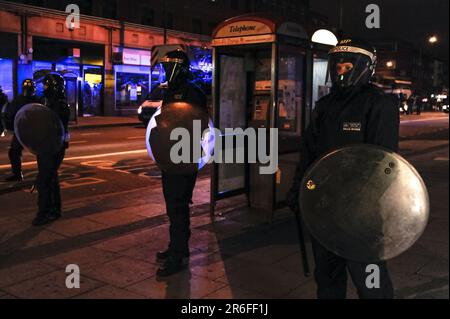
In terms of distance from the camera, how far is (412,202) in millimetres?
3016

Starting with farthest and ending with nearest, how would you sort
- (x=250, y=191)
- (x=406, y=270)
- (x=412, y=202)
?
(x=250, y=191) → (x=406, y=270) → (x=412, y=202)

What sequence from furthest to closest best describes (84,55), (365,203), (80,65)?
1. (84,55)
2. (80,65)
3. (365,203)

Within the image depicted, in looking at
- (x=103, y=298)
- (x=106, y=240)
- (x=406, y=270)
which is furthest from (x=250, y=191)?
(x=103, y=298)

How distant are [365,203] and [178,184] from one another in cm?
200

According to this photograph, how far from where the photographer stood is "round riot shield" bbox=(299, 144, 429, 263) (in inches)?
119

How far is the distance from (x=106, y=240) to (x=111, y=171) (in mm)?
5152

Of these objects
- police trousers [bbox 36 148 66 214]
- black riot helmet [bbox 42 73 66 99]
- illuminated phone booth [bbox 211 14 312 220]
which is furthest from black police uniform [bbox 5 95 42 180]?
Result: illuminated phone booth [bbox 211 14 312 220]

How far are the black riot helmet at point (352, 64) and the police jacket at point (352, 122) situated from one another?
0.06 m

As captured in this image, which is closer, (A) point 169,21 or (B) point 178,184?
(B) point 178,184

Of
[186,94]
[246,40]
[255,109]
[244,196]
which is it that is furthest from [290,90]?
[186,94]

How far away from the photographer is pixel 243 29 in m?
6.39

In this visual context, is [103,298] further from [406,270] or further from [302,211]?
[406,270]

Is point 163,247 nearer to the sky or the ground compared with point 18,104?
nearer to the ground

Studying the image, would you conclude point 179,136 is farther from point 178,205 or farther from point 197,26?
point 197,26
